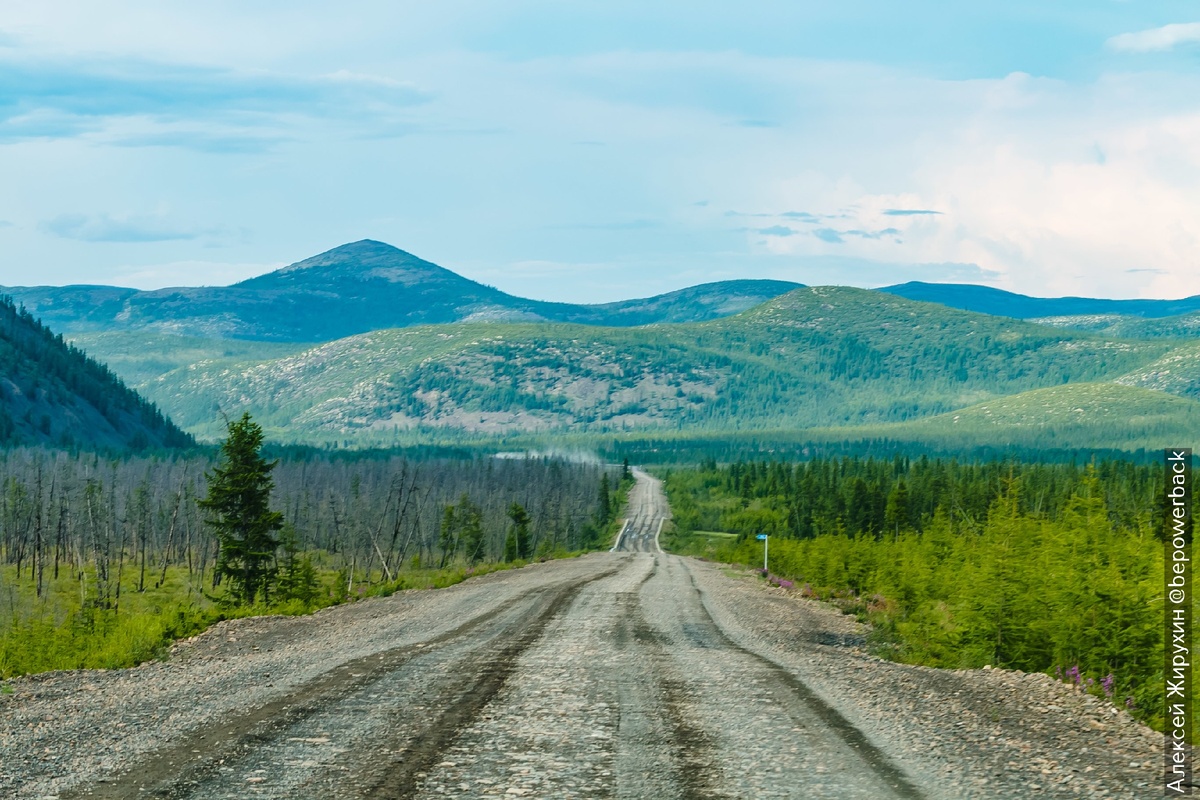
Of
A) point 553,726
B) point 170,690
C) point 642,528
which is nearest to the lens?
point 553,726

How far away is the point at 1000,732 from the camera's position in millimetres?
13711

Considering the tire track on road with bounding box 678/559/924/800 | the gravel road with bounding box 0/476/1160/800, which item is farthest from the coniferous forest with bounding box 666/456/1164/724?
the tire track on road with bounding box 678/559/924/800

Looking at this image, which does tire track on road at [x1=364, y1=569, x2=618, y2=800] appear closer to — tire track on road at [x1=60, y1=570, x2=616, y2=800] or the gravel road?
the gravel road

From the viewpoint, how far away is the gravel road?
36.0ft

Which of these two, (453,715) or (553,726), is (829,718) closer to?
(553,726)

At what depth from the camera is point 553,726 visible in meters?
13.6

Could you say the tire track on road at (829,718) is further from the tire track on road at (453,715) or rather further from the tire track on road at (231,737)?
the tire track on road at (231,737)

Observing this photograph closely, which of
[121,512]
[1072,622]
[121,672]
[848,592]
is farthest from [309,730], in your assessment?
[121,512]

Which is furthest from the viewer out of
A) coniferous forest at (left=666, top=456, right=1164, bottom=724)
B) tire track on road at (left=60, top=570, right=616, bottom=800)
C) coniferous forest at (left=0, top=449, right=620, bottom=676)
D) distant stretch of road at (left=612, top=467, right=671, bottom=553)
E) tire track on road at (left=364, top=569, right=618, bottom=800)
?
distant stretch of road at (left=612, top=467, right=671, bottom=553)

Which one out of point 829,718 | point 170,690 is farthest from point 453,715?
point 170,690

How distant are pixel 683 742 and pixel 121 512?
153942mm

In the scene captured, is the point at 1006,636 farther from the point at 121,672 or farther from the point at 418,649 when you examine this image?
the point at 121,672

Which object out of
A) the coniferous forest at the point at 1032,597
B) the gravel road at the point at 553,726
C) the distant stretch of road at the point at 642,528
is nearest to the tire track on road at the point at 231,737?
the gravel road at the point at 553,726

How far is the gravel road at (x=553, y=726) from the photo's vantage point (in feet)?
36.0
